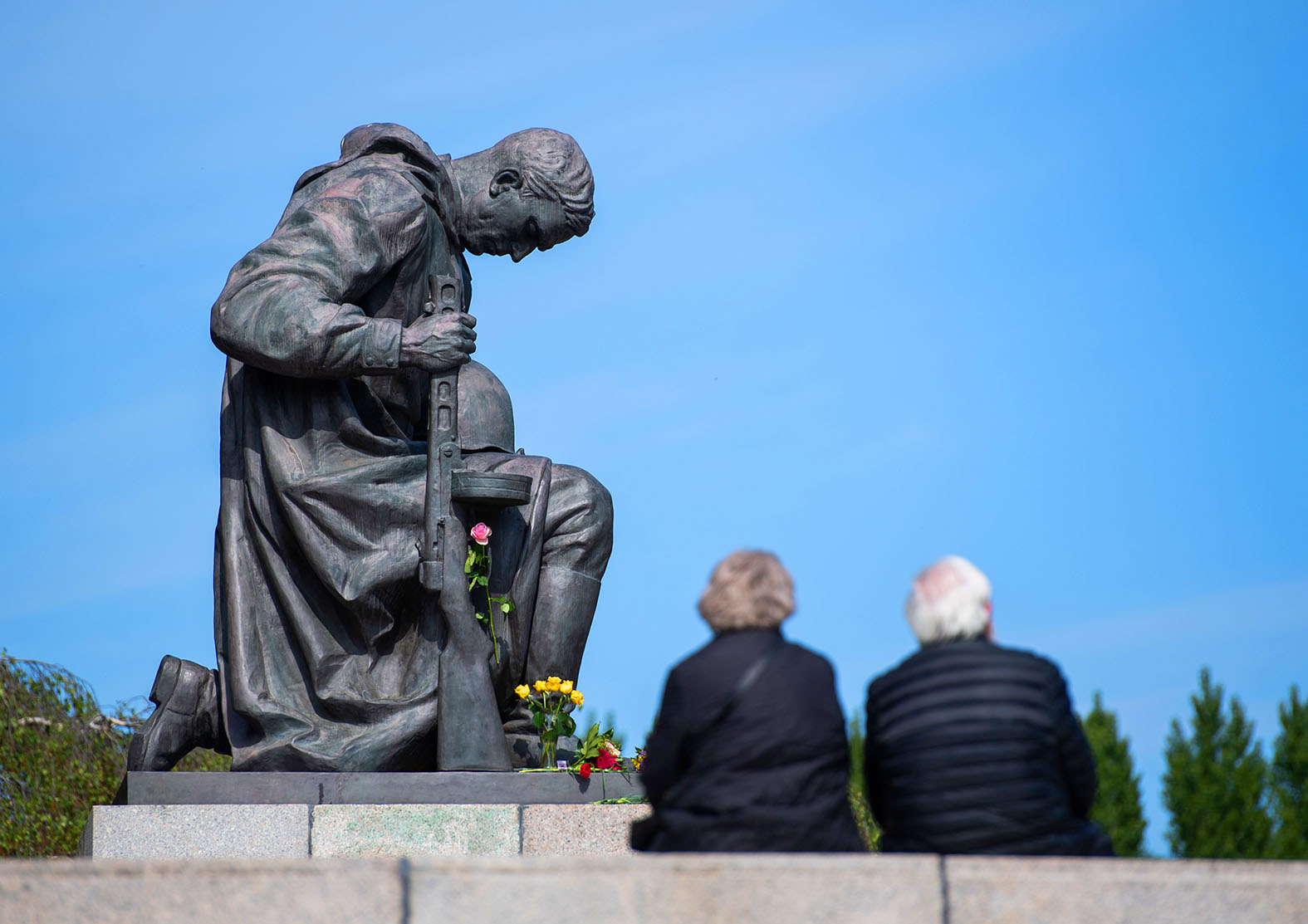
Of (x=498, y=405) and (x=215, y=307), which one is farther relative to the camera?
(x=498, y=405)

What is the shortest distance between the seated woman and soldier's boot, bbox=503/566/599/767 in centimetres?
233

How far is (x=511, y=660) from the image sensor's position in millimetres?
6270

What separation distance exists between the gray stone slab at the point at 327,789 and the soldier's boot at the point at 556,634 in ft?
1.59

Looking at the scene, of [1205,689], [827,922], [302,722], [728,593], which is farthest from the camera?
[1205,689]

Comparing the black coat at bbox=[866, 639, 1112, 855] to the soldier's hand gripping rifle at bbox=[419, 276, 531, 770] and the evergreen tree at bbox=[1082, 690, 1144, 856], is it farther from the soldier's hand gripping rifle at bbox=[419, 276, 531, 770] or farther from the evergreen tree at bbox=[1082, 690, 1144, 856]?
the evergreen tree at bbox=[1082, 690, 1144, 856]

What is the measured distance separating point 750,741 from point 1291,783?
33063 millimetres

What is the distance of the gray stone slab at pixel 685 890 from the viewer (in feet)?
11.7

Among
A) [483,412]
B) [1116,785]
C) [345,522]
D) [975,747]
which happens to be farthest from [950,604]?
[1116,785]

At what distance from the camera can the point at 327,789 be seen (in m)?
5.67

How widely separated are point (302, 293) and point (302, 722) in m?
1.52

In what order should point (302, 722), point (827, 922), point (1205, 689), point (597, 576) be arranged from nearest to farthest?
point (827, 922) < point (302, 722) < point (597, 576) < point (1205, 689)

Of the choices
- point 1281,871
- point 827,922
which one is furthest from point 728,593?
point 1281,871

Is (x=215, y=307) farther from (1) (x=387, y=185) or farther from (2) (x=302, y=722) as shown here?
(2) (x=302, y=722)

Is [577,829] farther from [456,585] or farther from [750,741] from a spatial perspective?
[750,741]
